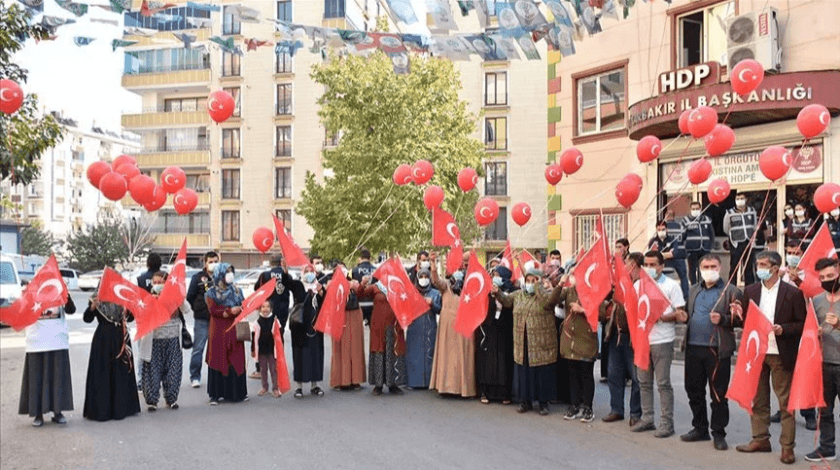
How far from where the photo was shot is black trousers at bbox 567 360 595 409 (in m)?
9.09

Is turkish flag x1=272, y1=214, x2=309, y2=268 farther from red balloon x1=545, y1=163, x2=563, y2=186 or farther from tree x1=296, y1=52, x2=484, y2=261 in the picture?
tree x1=296, y1=52, x2=484, y2=261

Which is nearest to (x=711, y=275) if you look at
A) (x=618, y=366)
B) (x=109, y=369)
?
(x=618, y=366)

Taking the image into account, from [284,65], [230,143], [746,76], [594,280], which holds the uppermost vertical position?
[284,65]

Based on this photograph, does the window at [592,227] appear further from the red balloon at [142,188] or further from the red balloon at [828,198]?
the red balloon at [142,188]

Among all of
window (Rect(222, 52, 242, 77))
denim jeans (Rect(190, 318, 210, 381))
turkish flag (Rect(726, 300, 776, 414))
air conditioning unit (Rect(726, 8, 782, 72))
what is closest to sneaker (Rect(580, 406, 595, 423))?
turkish flag (Rect(726, 300, 776, 414))

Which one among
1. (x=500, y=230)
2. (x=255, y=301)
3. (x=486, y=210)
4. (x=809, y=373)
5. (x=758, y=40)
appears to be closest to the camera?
(x=809, y=373)

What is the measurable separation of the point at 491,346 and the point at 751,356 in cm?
355

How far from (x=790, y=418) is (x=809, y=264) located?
4.80 ft

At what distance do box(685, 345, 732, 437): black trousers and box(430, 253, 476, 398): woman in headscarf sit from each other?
3.07 m

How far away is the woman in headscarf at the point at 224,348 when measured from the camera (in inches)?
399

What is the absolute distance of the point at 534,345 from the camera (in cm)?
948

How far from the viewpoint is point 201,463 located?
727cm

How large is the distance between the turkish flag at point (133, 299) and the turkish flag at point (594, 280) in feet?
15.4

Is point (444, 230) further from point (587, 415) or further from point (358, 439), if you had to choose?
point (358, 439)
